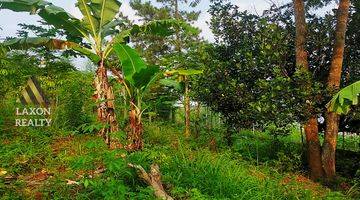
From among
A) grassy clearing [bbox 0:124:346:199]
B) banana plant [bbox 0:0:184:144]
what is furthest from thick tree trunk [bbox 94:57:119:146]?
grassy clearing [bbox 0:124:346:199]

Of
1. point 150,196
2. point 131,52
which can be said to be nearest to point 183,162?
point 150,196

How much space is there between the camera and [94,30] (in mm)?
9969

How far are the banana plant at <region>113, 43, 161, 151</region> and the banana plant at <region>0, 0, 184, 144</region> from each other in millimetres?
1025

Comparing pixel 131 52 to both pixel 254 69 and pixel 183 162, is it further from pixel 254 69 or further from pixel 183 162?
pixel 254 69

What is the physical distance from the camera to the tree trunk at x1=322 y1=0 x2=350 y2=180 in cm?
1052

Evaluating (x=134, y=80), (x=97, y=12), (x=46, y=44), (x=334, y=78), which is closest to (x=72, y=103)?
(x=46, y=44)

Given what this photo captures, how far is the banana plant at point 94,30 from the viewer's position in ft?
30.3

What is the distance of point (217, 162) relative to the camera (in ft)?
23.2

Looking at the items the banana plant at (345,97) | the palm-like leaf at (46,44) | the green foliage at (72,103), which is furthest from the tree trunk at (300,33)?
the green foliage at (72,103)

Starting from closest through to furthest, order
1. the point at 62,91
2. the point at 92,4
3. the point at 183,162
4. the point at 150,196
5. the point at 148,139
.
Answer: the point at 150,196 → the point at 183,162 → the point at 92,4 → the point at 62,91 → the point at 148,139

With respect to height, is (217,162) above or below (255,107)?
below

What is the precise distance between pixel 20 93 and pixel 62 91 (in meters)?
1.68

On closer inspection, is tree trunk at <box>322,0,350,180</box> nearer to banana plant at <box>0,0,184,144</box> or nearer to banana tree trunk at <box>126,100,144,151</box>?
banana plant at <box>0,0,184,144</box>

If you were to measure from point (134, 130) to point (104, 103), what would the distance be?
68.5 inches
